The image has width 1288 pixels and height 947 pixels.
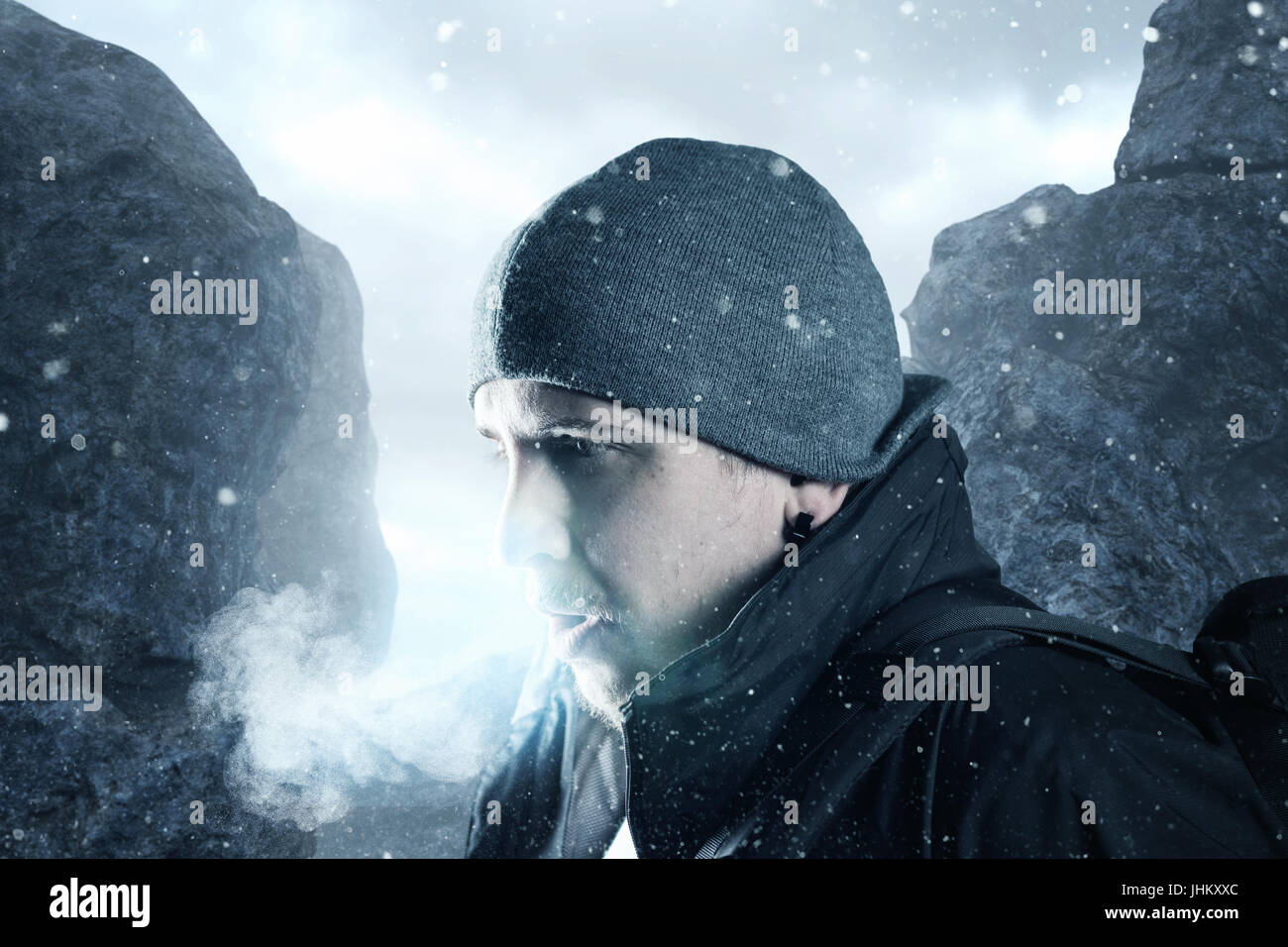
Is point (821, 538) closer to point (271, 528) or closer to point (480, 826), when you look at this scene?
point (480, 826)

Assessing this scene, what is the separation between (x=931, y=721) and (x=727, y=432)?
777mm

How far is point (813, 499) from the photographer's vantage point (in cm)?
183

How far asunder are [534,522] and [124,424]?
20.6m

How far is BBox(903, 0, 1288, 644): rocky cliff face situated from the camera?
1397cm

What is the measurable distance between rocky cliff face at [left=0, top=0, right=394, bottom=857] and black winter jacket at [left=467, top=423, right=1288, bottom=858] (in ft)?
47.8

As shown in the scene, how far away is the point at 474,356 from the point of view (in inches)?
81.2

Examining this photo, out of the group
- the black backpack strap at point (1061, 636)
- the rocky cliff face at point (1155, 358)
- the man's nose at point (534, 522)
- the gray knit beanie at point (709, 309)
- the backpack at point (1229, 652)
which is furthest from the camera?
the rocky cliff face at point (1155, 358)

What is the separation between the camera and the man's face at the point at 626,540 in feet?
5.24

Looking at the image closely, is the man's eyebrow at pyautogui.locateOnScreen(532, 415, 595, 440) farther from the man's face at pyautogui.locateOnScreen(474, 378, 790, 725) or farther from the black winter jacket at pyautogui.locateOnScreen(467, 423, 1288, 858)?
the black winter jacket at pyautogui.locateOnScreen(467, 423, 1288, 858)

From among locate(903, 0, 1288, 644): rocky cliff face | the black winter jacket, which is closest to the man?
the black winter jacket

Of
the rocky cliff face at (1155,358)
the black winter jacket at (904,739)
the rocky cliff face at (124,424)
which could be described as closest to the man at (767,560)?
the black winter jacket at (904,739)

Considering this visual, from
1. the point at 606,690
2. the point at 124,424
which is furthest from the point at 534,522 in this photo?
the point at 124,424

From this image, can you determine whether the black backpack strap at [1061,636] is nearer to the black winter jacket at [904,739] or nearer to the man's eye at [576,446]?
the black winter jacket at [904,739]
